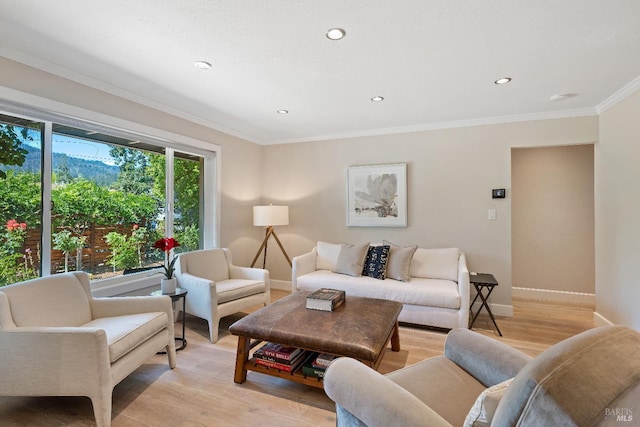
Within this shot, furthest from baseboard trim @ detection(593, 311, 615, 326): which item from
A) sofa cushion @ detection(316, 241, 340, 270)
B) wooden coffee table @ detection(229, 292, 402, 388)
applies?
sofa cushion @ detection(316, 241, 340, 270)

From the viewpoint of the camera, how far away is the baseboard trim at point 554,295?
404cm

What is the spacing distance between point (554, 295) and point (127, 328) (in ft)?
16.6

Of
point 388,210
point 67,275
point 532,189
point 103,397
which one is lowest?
point 103,397

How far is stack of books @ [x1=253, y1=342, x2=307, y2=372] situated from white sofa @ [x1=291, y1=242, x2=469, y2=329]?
53.1 inches

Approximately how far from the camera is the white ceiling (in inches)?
65.8

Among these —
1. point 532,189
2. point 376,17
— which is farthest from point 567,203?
point 376,17

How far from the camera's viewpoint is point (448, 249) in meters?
3.61

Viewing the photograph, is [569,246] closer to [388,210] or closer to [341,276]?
[388,210]

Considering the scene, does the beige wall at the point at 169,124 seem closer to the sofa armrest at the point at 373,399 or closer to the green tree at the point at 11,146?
the green tree at the point at 11,146

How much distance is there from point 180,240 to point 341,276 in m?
2.00

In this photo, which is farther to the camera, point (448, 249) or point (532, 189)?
point (532, 189)

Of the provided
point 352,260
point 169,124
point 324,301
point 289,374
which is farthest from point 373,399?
point 169,124

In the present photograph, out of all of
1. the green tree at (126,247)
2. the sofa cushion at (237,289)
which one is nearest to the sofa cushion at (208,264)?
the sofa cushion at (237,289)

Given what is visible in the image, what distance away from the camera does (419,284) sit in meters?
3.25
